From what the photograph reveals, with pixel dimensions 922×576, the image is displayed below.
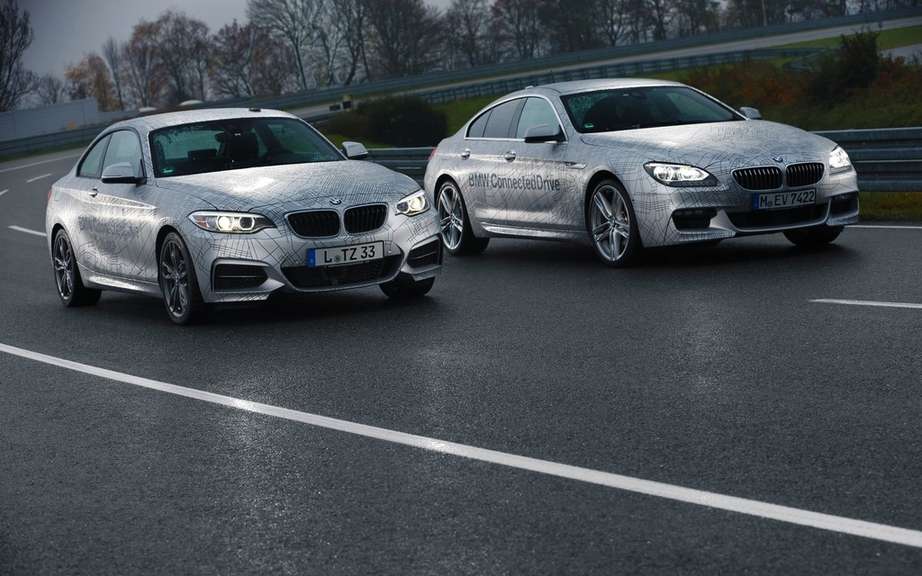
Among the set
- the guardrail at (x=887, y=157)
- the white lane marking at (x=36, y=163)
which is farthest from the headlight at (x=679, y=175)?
the white lane marking at (x=36, y=163)

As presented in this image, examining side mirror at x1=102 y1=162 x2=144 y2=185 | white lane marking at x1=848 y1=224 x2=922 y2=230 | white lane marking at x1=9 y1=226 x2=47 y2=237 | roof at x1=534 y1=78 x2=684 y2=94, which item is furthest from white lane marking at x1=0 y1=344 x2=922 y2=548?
white lane marking at x1=9 y1=226 x2=47 y2=237

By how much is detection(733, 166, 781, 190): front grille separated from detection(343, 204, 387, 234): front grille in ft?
9.77

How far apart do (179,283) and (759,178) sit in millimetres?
4731

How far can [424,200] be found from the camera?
37.2 feet

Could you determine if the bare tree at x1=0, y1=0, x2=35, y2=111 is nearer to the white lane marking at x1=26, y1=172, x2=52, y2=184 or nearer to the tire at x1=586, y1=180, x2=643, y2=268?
the white lane marking at x1=26, y1=172, x2=52, y2=184

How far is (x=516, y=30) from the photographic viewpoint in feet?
440

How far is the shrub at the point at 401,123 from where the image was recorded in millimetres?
48656

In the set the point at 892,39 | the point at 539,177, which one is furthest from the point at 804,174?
the point at 892,39

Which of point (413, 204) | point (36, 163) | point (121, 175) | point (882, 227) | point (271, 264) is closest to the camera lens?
point (271, 264)

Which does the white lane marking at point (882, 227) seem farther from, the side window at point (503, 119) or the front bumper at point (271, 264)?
the front bumper at point (271, 264)

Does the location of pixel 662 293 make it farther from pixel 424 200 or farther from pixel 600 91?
pixel 600 91

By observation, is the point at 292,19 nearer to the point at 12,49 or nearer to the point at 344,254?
the point at 12,49

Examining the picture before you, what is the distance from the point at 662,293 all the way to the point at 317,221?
2.62m

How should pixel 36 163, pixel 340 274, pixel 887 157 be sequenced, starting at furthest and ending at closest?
pixel 36 163 → pixel 887 157 → pixel 340 274
